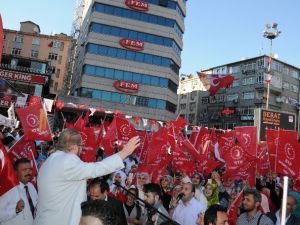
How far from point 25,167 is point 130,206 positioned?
2375 millimetres

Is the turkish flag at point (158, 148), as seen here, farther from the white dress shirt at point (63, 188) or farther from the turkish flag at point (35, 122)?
the white dress shirt at point (63, 188)

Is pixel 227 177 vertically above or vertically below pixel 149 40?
below

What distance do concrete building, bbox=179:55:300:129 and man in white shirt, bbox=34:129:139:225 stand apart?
210ft

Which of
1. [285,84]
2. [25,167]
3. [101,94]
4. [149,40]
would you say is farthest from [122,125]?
[285,84]

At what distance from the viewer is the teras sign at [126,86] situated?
49.7 metres

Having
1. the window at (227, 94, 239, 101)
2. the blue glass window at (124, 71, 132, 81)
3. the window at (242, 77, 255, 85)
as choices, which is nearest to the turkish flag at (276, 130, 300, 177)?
the blue glass window at (124, 71, 132, 81)

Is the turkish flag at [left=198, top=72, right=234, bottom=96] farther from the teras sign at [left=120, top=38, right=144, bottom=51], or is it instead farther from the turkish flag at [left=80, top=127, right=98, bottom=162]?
the turkish flag at [left=80, top=127, right=98, bottom=162]

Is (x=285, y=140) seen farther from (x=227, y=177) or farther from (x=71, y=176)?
(x=71, y=176)

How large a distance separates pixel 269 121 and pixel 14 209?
17.1 metres

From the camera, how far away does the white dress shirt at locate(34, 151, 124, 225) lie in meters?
4.05

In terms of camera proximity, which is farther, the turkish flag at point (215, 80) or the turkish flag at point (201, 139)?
the turkish flag at point (215, 80)

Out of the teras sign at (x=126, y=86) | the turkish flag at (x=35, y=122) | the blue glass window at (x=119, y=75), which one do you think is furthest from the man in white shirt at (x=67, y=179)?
the blue glass window at (x=119, y=75)

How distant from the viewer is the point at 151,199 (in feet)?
21.2

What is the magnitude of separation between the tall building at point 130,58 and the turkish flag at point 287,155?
40.9 metres
